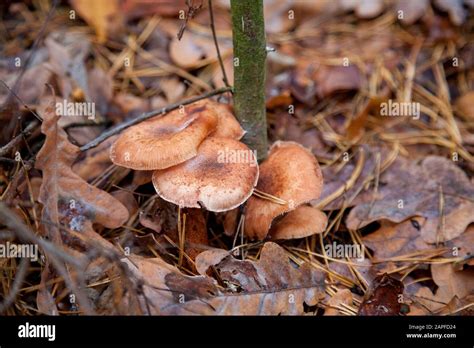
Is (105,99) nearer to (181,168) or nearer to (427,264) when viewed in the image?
→ (181,168)

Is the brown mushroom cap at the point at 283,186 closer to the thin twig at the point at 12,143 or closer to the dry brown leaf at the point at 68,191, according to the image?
the dry brown leaf at the point at 68,191

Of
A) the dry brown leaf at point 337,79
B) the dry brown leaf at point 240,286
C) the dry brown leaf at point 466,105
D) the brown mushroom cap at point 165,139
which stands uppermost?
→ the dry brown leaf at point 337,79

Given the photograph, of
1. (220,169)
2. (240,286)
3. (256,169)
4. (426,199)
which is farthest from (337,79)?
(240,286)

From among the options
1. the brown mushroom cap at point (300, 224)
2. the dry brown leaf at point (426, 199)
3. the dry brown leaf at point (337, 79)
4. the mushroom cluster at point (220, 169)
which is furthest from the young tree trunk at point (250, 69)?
the dry brown leaf at point (337, 79)

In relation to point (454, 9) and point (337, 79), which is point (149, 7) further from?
point (454, 9)
